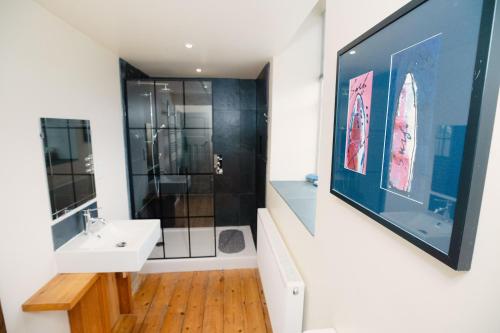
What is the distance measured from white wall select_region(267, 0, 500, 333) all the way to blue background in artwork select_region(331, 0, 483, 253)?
60 millimetres

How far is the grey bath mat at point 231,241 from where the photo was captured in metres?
3.36

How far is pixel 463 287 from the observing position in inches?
19.7

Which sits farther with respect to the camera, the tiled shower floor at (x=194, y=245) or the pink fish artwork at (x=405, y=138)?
the tiled shower floor at (x=194, y=245)

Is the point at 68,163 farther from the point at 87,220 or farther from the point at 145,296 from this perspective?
the point at 145,296

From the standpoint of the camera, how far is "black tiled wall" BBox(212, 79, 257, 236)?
3717 millimetres

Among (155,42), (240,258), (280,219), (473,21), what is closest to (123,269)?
(280,219)

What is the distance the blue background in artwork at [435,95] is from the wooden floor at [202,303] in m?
2.06

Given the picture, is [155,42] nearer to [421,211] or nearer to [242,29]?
[242,29]

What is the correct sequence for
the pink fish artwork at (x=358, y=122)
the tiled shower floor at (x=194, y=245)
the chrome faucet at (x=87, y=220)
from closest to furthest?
1. the pink fish artwork at (x=358, y=122)
2. the chrome faucet at (x=87, y=220)
3. the tiled shower floor at (x=194, y=245)

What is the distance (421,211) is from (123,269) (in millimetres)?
1864

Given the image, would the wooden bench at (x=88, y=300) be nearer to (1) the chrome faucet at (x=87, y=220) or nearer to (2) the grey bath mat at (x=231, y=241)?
(1) the chrome faucet at (x=87, y=220)

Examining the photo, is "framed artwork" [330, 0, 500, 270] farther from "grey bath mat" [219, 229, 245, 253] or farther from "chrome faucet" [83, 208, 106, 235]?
"grey bath mat" [219, 229, 245, 253]

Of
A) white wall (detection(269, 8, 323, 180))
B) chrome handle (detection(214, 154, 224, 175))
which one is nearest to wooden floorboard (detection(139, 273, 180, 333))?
chrome handle (detection(214, 154, 224, 175))

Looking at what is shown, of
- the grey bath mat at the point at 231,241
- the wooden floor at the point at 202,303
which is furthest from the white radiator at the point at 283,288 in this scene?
the grey bath mat at the point at 231,241
